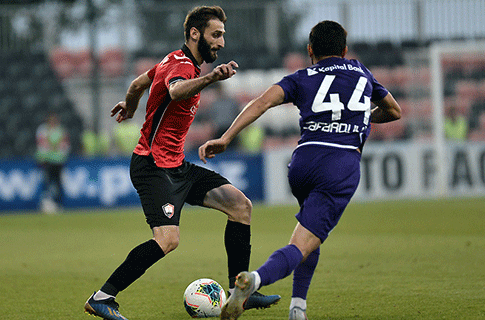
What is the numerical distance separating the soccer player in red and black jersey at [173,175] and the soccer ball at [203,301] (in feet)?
0.65

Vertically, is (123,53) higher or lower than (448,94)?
higher

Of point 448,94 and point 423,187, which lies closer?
point 423,187

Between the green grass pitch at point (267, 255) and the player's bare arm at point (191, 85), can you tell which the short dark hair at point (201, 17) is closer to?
the player's bare arm at point (191, 85)

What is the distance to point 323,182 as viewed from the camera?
459cm

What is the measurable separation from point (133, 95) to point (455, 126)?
A: 43.4 ft

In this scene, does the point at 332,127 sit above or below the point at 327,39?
below

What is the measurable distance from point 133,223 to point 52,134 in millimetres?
4280

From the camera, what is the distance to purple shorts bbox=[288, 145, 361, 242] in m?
4.55

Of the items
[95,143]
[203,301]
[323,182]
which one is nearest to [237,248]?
[203,301]

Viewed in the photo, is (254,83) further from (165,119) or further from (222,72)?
(222,72)

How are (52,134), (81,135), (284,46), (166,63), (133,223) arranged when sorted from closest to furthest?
1. (166,63)
2. (133,223)
3. (52,134)
4. (81,135)
5. (284,46)

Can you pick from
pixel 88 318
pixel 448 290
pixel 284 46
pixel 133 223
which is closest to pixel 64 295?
pixel 88 318

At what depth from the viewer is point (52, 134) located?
53.4 feet

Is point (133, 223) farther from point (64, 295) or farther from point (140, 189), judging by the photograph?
point (140, 189)
